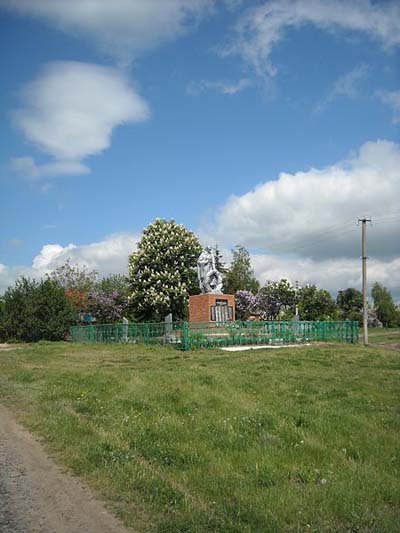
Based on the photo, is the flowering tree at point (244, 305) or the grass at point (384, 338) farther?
the flowering tree at point (244, 305)

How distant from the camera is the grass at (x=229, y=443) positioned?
4641 millimetres

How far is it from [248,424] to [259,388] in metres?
3.37

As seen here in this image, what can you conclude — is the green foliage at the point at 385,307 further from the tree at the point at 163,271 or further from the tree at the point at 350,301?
the tree at the point at 163,271

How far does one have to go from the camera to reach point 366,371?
14.2m

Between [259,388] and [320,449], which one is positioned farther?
[259,388]

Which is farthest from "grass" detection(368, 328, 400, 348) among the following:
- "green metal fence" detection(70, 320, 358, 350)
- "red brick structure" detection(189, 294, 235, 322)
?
"red brick structure" detection(189, 294, 235, 322)

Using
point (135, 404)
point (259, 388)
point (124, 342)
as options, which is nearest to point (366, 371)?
point (259, 388)

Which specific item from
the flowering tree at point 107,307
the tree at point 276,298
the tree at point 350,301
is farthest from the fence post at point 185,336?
the tree at point 350,301

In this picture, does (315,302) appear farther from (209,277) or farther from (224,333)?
(224,333)

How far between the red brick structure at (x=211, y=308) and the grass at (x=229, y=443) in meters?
15.6

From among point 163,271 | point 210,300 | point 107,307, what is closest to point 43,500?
point 210,300

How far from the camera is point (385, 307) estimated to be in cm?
7688

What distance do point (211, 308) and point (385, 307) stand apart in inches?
2147

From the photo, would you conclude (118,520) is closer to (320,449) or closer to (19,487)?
(19,487)
